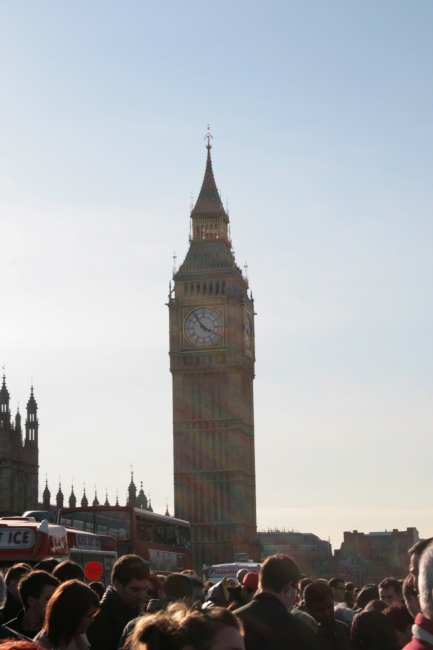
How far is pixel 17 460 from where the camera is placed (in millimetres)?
53531

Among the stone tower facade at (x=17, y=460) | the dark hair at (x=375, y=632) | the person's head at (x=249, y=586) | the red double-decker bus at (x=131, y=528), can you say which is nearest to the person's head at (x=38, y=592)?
the dark hair at (x=375, y=632)

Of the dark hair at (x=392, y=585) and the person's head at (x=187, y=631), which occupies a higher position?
the dark hair at (x=392, y=585)

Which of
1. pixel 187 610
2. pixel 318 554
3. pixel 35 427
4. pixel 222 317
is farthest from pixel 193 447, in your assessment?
pixel 187 610

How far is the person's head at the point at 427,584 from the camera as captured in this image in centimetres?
481

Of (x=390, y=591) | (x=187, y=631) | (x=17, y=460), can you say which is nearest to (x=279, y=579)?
(x=187, y=631)

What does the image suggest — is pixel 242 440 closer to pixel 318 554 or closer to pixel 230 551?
pixel 230 551

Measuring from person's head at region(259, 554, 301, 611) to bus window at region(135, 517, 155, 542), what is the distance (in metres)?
22.7

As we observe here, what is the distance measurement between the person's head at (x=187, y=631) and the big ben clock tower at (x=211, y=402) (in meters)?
74.0

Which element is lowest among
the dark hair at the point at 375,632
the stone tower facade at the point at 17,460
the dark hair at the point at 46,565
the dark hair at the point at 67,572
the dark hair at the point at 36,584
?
the dark hair at the point at 375,632

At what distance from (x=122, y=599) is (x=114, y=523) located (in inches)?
824

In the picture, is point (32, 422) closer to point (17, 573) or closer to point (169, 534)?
point (169, 534)

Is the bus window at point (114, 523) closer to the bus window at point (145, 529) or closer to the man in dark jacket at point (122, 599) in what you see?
the bus window at point (145, 529)

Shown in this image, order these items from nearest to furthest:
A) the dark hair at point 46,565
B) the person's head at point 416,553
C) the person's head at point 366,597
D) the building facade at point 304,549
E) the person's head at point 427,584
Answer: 1. the person's head at point 427,584
2. the person's head at point 416,553
3. the dark hair at point 46,565
4. the person's head at point 366,597
5. the building facade at point 304,549

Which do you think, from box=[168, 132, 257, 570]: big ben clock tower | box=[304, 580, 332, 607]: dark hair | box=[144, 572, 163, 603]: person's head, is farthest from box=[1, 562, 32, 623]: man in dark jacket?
box=[168, 132, 257, 570]: big ben clock tower
